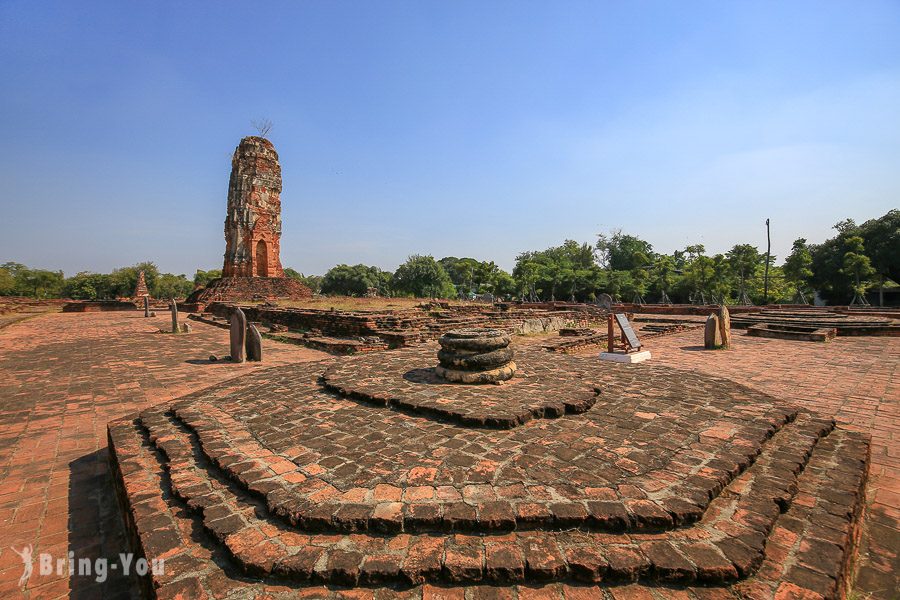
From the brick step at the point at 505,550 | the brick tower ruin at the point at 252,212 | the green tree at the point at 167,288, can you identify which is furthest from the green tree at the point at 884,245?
the green tree at the point at 167,288

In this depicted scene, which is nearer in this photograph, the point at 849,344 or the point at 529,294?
the point at 849,344

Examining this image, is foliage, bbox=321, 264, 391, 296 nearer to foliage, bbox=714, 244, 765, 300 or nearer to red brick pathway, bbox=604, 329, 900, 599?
foliage, bbox=714, 244, 765, 300

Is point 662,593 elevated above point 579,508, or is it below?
below

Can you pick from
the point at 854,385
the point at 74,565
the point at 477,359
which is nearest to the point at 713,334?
the point at 854,385

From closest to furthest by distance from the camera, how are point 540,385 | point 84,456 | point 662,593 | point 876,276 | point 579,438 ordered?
1. point 662,593
2. point 579,438
3. point 84,456
4. point 540,385
5. point 876,276

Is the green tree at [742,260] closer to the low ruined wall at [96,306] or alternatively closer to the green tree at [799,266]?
the green tree at [799,266]

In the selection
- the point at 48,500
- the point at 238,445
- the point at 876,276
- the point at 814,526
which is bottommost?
the point at 48,500

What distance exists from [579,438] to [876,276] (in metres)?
36.7

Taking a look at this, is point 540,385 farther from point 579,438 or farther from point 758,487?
point 758,487

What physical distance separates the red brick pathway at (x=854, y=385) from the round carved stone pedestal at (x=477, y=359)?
3109 mm

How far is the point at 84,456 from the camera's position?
3.90 m

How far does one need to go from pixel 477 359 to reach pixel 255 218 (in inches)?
1262

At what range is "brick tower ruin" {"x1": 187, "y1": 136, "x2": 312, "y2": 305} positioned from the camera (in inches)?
1214

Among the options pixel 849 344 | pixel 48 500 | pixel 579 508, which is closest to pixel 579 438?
pixel 579 508
